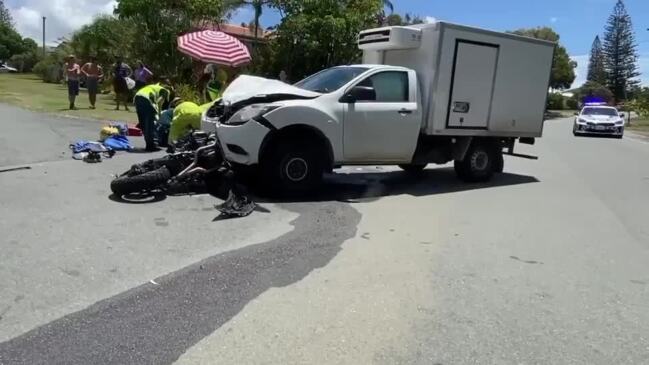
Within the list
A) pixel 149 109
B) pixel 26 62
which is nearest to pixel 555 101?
pixel 26 62

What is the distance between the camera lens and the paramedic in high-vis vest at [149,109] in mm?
11945

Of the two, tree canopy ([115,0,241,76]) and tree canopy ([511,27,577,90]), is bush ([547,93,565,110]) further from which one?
tree canopy ([115,0,241,76])

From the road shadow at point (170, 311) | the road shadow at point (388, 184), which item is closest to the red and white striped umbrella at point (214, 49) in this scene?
the road shadow at point (388, 184)

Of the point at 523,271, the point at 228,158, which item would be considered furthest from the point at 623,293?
the point at 228,158

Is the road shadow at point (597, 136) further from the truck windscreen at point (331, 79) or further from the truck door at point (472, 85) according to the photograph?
the truck windscreen at point (331, 79)

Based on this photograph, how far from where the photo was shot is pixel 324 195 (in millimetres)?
9055

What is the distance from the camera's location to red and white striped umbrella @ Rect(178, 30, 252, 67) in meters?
16.7

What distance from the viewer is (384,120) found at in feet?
30.7

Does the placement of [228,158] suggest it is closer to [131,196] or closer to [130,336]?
[131,196]

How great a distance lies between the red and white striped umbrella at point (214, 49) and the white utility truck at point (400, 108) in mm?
6367

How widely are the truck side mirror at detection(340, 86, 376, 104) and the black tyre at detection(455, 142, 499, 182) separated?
263 centimetres

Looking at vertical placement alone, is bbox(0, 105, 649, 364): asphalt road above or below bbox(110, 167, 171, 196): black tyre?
below

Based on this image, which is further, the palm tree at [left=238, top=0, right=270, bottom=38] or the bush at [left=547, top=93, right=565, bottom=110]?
the bush at [left=547, top=93, right=565, bottom=110]

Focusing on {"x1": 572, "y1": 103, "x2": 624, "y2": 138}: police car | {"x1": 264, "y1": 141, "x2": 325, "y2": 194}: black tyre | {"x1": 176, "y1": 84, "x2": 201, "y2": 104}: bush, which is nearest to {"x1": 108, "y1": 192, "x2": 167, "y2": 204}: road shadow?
{"x1": 264, "y1": 141, "x2": 325, "y2": 194}: black tyre
